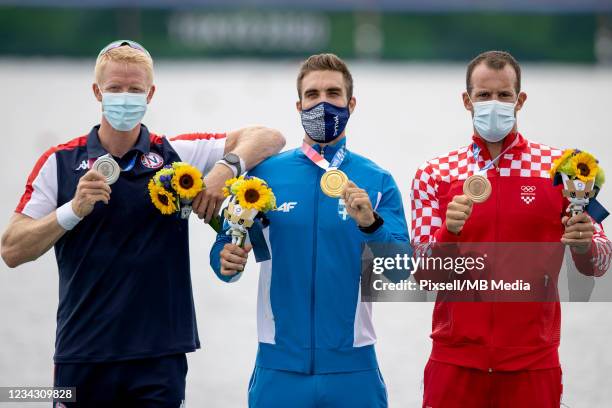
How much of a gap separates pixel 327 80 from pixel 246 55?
41098mm

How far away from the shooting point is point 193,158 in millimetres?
6477

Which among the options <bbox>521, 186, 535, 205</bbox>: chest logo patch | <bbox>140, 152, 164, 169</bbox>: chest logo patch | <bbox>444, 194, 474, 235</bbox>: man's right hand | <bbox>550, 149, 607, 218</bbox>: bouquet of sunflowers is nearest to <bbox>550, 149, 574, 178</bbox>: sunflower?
<bbox>550, 149, 607, 218</bbox>: bouquet of sunflowers

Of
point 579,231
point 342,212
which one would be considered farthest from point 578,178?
point 342,212

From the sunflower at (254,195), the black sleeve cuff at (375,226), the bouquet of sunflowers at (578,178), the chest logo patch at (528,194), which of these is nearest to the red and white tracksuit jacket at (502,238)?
the chest logo patch at (528,194)

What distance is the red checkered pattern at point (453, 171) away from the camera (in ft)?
20.4

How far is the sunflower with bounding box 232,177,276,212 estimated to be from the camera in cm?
586

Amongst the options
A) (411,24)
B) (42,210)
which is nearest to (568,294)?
(42,210)

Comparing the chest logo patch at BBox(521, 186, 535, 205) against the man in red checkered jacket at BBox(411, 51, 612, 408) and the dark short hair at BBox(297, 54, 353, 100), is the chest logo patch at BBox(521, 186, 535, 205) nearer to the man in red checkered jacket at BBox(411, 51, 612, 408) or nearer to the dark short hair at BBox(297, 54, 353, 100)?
the man in red checkered jacket at BBox(411, 51, 612, 408)

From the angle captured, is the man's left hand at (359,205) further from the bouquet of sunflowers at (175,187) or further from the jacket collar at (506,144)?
the jacket collar at (506,144)

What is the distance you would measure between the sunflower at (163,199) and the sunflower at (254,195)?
1.15 feet

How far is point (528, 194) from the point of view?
622 cm

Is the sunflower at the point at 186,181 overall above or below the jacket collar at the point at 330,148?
below

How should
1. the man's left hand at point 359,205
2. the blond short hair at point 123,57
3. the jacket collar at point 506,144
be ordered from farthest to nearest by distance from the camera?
the jacket collar at point 506,144
the blond short hair at point 123,57
the man's left hand at point 359,205

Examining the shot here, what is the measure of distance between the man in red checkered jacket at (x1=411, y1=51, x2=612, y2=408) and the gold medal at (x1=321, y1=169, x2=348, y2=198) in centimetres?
59
